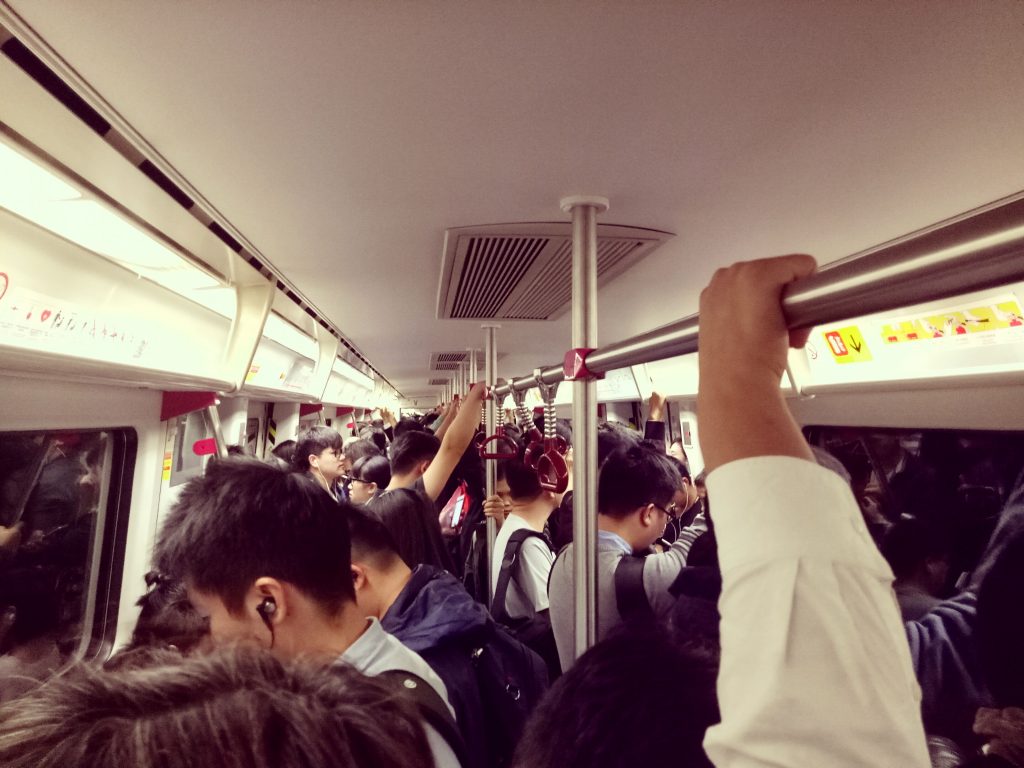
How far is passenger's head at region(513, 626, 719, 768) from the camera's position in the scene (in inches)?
25.9

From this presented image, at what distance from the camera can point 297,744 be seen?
0.57m

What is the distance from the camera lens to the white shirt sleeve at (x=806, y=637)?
1.31ft

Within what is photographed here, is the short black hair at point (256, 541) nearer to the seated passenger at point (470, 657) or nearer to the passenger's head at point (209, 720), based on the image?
the seated passenger at point (470, 657)

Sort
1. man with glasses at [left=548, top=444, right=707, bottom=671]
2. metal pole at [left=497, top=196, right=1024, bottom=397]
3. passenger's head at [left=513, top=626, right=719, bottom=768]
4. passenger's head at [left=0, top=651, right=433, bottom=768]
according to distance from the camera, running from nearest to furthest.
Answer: metal pole at [left=497, top=196, right=1024, bottom=397] < passenger's head at [left=0, top=651, right=433, bottom=768] < passenger's head at [left=513, top=626, right=719, bottom=768] < man with glasses at [left=548, top=444, right=707, bottom=671]

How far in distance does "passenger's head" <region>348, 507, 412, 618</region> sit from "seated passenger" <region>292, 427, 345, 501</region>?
3.29 metres

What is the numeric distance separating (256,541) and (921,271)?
1317mm

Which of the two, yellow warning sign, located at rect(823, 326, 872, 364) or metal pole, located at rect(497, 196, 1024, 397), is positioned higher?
yellow warning sign, located at rect(823, 326, 872, 364)

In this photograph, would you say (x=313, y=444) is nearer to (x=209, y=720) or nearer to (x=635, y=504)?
(x=635, y=504)

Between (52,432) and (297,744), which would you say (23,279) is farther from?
(297,744)

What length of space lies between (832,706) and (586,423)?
3.46 feet

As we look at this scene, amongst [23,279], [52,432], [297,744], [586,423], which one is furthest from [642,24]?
[52,432]

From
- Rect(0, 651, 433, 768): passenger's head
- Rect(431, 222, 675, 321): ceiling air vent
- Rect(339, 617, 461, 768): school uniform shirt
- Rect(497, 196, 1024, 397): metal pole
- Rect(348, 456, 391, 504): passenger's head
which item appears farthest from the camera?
Rect(348, 456, 391, 504): passenger's head

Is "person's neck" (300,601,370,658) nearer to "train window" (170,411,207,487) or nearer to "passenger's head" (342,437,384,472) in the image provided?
"train window" (170,411,207,487)

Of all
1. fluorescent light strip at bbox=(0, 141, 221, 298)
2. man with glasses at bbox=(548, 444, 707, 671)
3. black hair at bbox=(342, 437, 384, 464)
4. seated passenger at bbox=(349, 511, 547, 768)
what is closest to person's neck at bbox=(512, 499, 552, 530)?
man with glasses at bbox=(548, 444, 707, 671)
